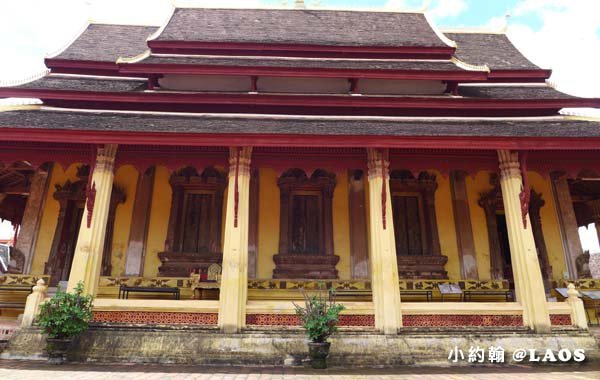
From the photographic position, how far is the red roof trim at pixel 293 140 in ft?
24.2

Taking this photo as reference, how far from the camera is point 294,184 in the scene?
10273 millimetres

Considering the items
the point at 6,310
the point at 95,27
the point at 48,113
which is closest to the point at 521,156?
the point at 48,113

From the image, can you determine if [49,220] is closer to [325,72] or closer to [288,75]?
[288,75]

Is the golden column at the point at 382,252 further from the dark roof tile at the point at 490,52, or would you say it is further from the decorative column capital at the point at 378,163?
the dark roof tile at the point at 490,52

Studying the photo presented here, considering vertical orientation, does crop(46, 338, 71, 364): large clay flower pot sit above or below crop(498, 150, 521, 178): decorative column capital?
below

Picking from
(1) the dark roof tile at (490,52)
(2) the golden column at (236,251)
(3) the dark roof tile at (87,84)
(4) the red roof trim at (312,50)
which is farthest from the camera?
(1) the dark roof tile at (490,52)

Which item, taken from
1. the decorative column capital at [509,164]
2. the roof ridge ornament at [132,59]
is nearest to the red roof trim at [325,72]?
the roof ridge ornament at [132,59]

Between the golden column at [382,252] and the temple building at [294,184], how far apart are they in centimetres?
4

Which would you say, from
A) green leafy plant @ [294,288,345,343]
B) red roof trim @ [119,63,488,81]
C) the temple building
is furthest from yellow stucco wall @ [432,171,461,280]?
green leafy plant @ [294,288,345,343]

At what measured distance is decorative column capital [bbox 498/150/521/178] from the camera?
8.05 metres

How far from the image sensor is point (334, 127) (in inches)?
323

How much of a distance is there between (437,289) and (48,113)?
9926 millimetres

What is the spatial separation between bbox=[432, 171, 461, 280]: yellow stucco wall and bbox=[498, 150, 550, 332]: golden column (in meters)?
2.04

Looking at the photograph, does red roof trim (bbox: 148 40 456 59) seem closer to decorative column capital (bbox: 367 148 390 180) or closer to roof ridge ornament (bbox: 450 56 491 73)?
roof ridge ornament (bbox: 450 56 491 73)
